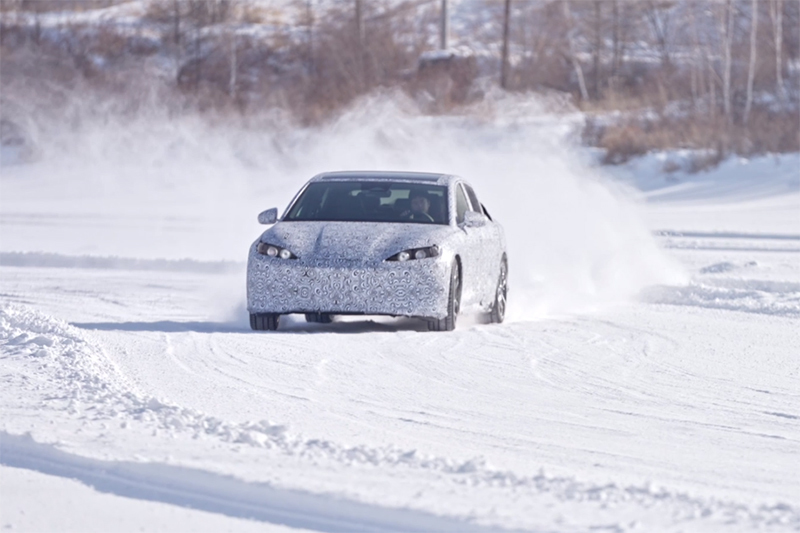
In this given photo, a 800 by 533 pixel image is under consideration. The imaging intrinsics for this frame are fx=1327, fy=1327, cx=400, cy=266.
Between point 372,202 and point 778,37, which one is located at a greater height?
point 778,37

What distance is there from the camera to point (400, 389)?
8.59 m

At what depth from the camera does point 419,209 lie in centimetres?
1182

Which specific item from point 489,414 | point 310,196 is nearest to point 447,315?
point 310,196

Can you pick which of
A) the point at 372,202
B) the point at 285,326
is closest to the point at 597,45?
the point at 372,202

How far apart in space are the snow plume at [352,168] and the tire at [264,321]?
323 cm

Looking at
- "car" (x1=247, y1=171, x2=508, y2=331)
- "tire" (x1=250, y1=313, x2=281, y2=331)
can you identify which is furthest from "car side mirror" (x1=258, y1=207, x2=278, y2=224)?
"tire" (x1=250, y1=313, x2=281, y2=331)

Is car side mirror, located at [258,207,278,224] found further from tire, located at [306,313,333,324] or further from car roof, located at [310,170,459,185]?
tire, located at [306,313,333,324]

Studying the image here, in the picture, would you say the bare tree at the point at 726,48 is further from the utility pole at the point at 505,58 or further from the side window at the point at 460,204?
the side window at the point at 460,204

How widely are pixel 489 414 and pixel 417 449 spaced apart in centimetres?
133

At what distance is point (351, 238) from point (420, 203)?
1129 millimetres

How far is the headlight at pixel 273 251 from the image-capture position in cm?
1088

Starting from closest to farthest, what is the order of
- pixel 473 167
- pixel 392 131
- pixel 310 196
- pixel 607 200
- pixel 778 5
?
1. pixel 310 196
2. pixel 607 200
3. pixel 473 167
4. pixel 392 131
5. pixel 778 5

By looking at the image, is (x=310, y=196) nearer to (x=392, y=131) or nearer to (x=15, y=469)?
(x=15, y=469)

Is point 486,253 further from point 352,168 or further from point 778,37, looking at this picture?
point 778,37
